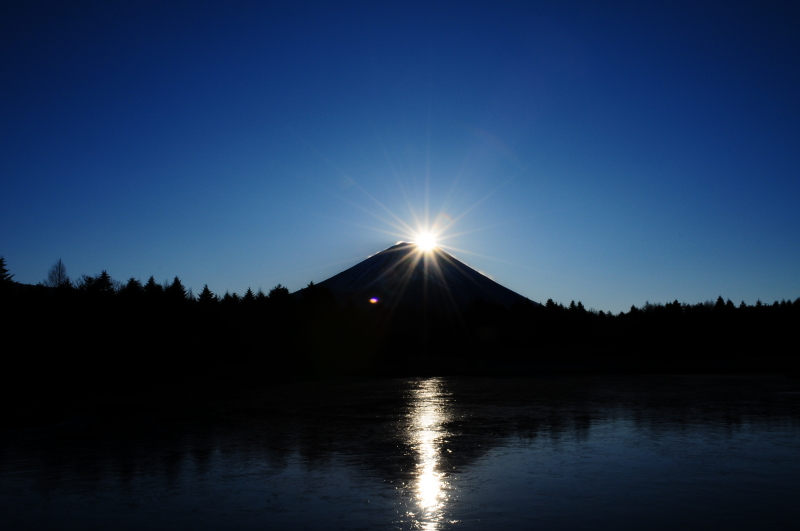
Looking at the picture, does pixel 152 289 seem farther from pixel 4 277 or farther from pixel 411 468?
pixel 411 468

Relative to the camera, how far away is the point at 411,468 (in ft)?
56.9

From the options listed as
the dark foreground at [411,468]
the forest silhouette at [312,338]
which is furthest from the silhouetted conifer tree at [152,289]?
the dark foreground at [411,468]

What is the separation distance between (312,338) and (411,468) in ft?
287

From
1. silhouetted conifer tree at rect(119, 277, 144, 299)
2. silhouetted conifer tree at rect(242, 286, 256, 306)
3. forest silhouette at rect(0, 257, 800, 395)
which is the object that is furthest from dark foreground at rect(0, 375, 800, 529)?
silhouetted conifer tree at rect(242, 286, 256, 306)

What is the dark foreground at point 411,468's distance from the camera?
12250 mm

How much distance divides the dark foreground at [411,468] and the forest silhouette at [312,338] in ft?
119

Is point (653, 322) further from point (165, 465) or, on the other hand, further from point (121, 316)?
point (165, 465)

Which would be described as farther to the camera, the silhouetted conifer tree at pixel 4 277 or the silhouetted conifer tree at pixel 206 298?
the silhouetted conifer tree at pixel 206 298

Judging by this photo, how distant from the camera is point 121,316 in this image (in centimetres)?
7812

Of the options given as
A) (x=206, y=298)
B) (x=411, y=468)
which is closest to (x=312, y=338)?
(x=206, y=298)

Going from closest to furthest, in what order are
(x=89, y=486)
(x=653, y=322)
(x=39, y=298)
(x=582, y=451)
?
(x=89, y=486) < (x=582, y=451) < (x=39, y=298) < (x=653, y=322)

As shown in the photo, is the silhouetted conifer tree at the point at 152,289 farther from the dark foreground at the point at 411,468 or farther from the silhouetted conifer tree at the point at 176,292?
the dark foreground at the point at 411,468

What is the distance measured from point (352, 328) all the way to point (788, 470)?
9920 cm

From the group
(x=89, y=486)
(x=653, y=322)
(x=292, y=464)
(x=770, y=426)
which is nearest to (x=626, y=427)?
(x=770, y=426)
